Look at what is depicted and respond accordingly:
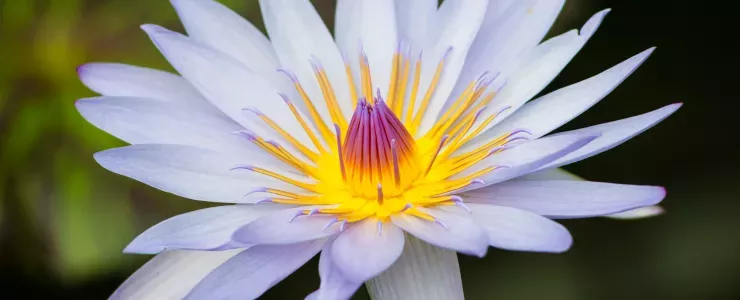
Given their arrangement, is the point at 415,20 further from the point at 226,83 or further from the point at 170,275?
the point at 170,275

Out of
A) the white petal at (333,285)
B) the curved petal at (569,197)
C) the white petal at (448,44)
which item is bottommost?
the white petal at (333,285)

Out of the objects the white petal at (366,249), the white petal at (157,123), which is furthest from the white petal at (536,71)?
the white petal at (157,123)

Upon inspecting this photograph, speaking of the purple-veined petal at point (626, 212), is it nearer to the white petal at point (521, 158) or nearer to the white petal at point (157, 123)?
the white petal at point (521, 158)

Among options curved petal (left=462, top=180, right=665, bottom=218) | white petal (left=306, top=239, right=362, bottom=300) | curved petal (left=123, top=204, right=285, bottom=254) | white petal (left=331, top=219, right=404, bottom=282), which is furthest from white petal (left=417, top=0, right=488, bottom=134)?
white petal (left=306, top=239, right=362, bottom=300)

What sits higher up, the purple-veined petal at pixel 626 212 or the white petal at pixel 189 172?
the purple-veined petal at pixel 626 212

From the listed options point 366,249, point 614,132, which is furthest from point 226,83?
point 614,132

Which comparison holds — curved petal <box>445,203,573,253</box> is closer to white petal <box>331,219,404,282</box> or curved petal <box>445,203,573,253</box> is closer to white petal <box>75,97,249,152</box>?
white petal <box>331,219,404,282</box>
